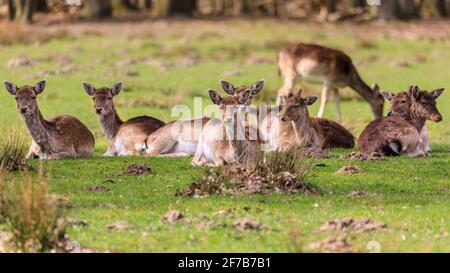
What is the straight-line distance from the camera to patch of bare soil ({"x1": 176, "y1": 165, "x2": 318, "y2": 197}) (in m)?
12.4

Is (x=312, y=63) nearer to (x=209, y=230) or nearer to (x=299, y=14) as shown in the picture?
(x=209, y=230)

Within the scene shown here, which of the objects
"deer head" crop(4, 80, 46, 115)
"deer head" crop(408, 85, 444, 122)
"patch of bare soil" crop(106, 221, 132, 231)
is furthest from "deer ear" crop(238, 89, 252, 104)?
"deer head" crop(408, 85, 444, 122)

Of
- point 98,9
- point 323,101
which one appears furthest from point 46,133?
point 98,9

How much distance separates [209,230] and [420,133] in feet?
21.3

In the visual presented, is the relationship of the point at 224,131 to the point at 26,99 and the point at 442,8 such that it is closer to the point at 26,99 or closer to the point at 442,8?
the point at 26,99

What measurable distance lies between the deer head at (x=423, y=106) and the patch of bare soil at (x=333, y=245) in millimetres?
6507

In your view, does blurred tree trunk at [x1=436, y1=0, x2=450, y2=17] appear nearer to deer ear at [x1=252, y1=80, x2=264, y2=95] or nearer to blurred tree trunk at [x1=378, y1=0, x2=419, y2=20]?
blurred tree trunk at [x1=378, y1=0, x2=419, y2=20]

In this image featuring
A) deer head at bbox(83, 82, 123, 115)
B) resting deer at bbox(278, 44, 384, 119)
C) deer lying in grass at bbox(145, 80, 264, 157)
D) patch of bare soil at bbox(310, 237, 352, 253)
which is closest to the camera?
patch of bare soil at bbox(310, 237, 352, 253)

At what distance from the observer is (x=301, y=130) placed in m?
16.3

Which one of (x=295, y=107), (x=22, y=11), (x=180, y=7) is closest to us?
(x=295, y=107)

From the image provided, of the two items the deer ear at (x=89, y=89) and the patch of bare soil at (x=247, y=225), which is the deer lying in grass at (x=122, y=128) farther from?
the patch of bare soil at (x=247, y=225)

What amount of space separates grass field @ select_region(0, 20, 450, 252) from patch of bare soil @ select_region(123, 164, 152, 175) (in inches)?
7.3

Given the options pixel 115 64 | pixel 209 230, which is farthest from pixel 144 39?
pixel 209 230

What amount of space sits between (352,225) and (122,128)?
6.25 m
